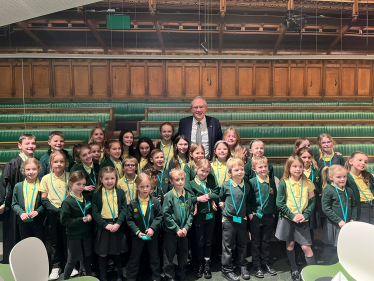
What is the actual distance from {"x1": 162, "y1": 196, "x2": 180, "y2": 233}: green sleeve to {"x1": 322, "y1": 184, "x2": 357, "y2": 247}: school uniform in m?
1.01

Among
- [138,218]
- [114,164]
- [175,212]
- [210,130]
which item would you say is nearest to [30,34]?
[114,164]

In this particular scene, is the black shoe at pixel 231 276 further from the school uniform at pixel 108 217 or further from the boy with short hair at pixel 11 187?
the boy with short hair at pixel 11 187

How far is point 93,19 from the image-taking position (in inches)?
136

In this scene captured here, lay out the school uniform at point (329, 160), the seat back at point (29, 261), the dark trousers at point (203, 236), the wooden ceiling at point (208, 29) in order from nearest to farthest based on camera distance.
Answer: the seat back at point (29, 261) → the dark trousers at point (203, 236) → the school uniform at point (329, 160) → the wooden ceiling at point (208, 29)

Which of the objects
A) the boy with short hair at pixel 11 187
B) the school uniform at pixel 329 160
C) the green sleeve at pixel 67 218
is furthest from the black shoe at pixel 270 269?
the boy with short hair at pixel 11 187

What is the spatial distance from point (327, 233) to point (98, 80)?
3.20m

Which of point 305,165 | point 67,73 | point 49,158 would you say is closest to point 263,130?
point 305,165

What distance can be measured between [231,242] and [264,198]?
1.25 ft

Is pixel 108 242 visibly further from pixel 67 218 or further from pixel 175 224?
pixel 175 224

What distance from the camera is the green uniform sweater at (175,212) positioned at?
1977 millimetres

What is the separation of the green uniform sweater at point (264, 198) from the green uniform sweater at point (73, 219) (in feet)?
3.78

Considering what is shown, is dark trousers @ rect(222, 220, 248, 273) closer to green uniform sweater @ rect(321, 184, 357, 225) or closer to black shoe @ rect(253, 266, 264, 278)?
black shoe @ rect(253, 266, 264, 278)

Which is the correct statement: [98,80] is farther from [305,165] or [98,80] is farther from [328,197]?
[328,197]

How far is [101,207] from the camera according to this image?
6.51 feet
